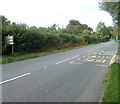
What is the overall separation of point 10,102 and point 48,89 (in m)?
1.73

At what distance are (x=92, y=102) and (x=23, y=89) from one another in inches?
102

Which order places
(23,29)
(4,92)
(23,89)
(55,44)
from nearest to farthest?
(4,92) → (23,89) → (23,29) → (55,44)

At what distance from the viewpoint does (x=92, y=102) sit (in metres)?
5.15

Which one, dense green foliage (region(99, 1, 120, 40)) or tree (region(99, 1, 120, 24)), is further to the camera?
tree (region(99, 1, 120, 24))

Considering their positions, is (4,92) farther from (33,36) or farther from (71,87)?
(33,36)

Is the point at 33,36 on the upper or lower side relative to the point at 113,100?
upper

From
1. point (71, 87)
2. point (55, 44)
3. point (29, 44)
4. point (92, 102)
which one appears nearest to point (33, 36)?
point (29, 44)

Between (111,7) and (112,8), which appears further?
(112,8)

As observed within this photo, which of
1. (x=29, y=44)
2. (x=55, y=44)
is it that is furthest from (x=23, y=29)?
(x=55, y=44)

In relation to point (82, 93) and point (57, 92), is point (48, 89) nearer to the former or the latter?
point (57, 92)

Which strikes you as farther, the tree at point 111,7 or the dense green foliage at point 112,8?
the tree at point 111,7

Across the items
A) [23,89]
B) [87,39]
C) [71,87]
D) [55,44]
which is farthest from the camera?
[87,39]

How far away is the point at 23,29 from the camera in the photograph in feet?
72.0

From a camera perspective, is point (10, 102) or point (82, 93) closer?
point (10, 102)
